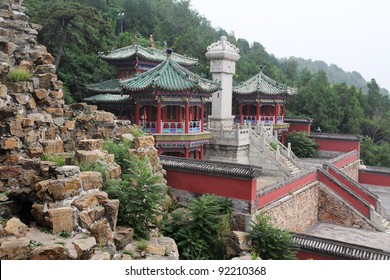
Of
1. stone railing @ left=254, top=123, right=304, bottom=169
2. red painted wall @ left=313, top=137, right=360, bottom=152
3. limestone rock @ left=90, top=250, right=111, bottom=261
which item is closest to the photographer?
limestone rock @ left=90, top=250, right=111, bottom=261

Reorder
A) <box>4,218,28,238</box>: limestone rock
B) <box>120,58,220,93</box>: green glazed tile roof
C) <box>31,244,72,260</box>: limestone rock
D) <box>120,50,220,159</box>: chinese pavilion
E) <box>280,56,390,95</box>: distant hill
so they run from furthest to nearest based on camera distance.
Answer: <box>280,56,390,95</box>: distant hill
<box>120,50,220,159</box>: chinese pavilion
<box>120,58,220,93</box>: green glazed tile roof
<box>4,218,28,238</box>: limestone rock
<box>31,244,72,260</box>: limestone rock

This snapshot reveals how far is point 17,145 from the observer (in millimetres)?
10570

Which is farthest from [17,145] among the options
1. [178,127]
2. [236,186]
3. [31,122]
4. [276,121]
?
[276,121]

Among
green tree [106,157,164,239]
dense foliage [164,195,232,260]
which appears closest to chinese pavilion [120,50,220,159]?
dense foliage [164,195,232,260]

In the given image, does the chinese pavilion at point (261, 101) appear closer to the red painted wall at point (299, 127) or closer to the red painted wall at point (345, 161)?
the red painted wall at point (299, 127)

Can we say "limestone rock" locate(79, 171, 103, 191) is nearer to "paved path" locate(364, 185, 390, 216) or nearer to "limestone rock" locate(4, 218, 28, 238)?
"limestone rock" locate(4, 218, 28, 238)

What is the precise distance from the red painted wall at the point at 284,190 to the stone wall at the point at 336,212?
1.07 meters

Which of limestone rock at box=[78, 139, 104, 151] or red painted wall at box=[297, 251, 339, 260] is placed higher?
limestone rock at box=[78, 139, 104, 151]

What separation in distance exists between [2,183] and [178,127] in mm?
11124

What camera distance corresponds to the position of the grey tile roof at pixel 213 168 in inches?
550

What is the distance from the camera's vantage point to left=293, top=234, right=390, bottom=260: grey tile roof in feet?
41.2

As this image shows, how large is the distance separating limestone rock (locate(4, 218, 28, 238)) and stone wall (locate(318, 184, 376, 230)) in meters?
16.5

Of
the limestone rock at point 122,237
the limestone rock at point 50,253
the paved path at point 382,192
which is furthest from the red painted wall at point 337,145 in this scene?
the limestone rock at point 50,253

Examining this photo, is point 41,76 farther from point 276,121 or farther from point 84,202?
point 276,121
